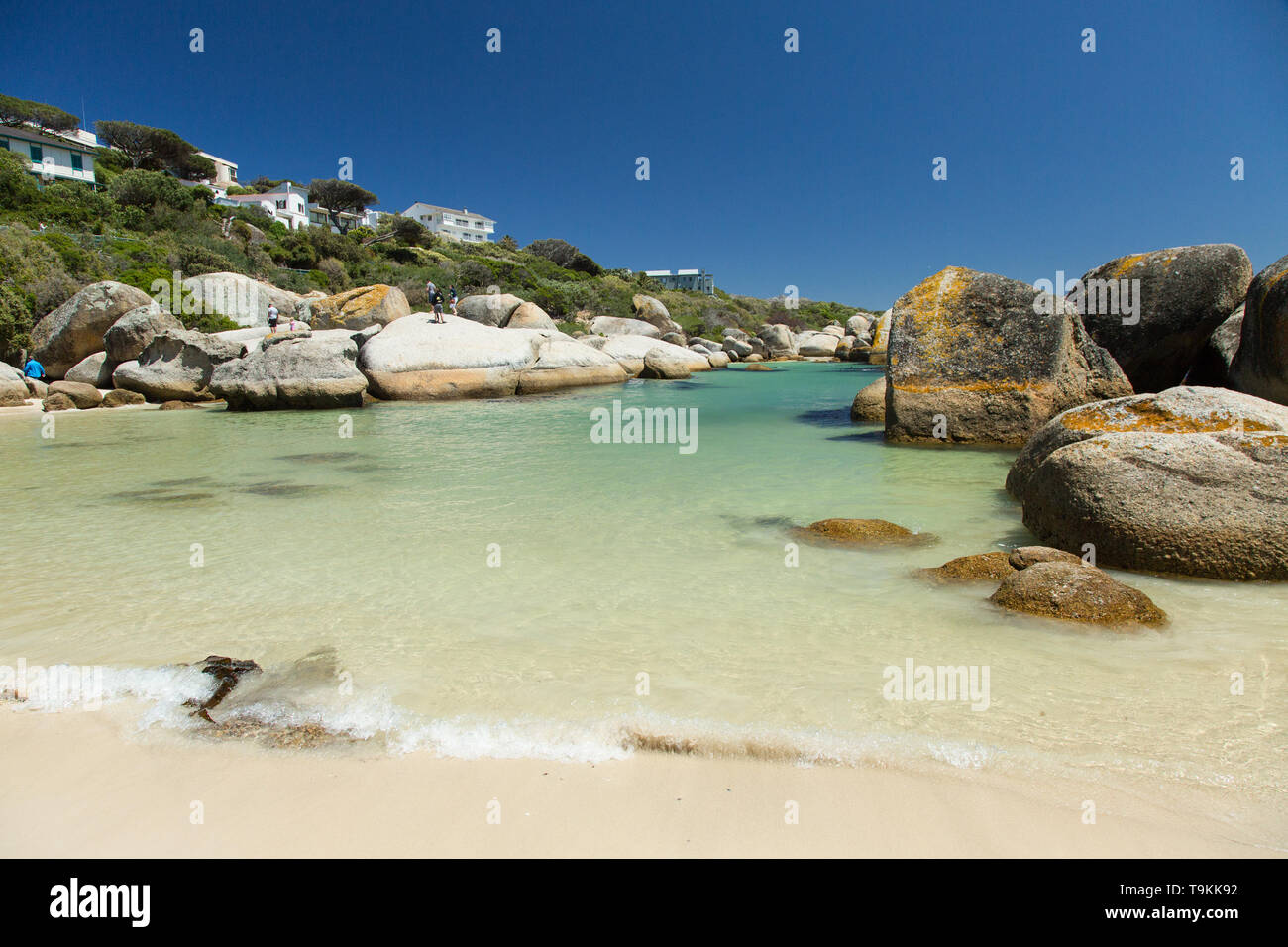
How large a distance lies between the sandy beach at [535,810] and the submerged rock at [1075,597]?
162 centimetres

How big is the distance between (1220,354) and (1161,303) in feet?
3.57

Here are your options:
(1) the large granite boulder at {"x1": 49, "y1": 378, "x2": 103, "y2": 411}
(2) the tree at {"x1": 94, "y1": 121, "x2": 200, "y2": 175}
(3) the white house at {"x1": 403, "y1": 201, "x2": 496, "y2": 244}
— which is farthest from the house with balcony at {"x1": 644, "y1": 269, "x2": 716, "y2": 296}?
(1) the large granite boulder at {"x1": 49, "y1": 378, "x2": 103, "y2": 411}

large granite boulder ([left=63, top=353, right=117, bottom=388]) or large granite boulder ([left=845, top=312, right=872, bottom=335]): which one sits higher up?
large granite boulder ([left=845, top=312, right=872, bottom=335])

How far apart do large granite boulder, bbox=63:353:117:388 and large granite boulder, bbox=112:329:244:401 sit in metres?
0.97

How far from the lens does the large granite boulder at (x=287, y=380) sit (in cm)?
1534

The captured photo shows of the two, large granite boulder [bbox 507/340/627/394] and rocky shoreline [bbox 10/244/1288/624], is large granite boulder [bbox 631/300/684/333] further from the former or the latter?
large granite boulder [bbox 507/340/627/394]

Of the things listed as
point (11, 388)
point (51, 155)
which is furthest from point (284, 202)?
point (11, 388)

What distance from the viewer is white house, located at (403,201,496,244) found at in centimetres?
8600

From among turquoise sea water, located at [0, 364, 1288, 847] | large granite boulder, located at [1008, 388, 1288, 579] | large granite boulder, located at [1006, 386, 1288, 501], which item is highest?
large granite boulder, located at [1006, 386, 1288, 501]

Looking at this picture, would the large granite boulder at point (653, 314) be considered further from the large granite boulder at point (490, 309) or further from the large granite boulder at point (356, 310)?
the large granite boulder at point (356, 310)

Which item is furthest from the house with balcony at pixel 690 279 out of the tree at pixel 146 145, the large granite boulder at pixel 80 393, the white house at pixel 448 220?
the large granite boulder at pixel 80 393

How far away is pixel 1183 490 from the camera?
428cm

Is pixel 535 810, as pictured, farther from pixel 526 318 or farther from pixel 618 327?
pixel 618 327

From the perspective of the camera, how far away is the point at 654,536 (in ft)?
18.0
